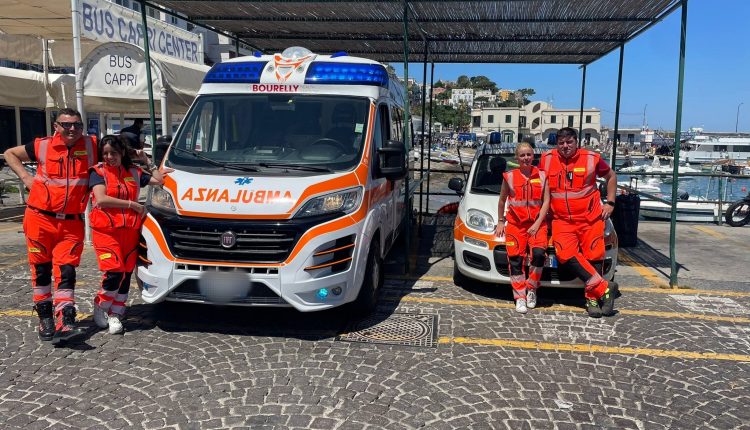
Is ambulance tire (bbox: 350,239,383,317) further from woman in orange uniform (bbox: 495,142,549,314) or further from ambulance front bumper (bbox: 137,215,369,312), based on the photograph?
woman in orange uniform (bbox: 495,142,549,314)

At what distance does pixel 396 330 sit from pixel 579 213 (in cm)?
216

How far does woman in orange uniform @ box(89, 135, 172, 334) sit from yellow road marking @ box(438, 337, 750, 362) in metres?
2.84

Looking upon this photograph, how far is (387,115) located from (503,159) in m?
1.88

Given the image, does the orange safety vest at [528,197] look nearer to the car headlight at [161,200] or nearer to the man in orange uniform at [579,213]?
the man in orange uniform at [579,213]

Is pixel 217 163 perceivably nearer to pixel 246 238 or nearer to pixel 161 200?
pixel 161 200

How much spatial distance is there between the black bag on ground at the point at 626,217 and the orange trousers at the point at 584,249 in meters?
3.78

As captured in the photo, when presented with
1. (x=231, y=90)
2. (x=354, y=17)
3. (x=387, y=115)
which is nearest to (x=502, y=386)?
(x=387, y=115)

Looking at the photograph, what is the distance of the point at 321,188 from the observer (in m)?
4.99

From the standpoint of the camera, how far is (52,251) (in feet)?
16.3

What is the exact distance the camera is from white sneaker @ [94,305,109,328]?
5.32 meters

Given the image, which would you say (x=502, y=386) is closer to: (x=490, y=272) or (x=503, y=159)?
(x=490, y=272)

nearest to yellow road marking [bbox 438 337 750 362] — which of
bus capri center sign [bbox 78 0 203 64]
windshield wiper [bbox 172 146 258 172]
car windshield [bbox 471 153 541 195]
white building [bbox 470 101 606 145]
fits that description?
windshield wiper [bbox 172 146 258 172]

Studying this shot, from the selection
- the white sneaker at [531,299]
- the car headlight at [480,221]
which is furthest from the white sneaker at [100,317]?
the white sneaker at [531,299]

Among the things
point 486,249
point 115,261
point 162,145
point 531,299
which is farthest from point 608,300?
point 162,145
